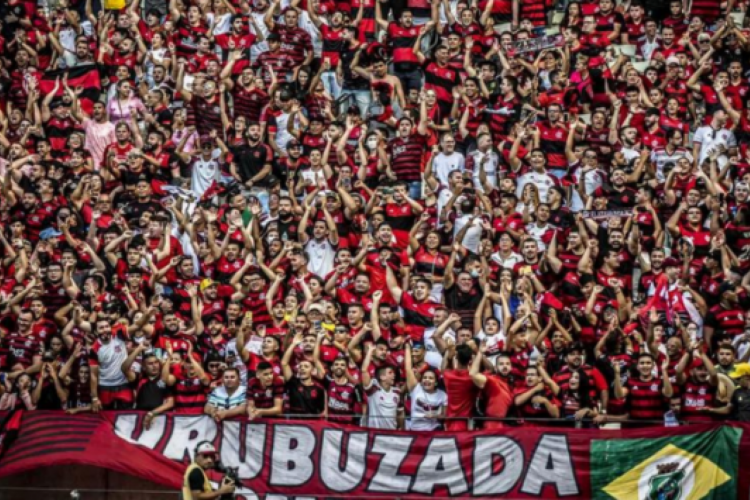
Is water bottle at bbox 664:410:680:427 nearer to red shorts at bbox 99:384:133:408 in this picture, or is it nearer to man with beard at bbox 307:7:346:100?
red shorts at bbox 99:384:133:408

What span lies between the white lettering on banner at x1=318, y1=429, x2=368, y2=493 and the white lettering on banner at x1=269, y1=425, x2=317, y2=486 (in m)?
0.14

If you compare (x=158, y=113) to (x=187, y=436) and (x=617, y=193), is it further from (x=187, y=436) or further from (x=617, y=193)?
(x=187, y=436)

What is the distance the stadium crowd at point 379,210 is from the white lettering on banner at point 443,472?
432 mm

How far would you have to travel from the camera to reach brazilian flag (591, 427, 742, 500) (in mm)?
19359

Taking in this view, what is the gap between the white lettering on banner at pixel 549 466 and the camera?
1959 cm

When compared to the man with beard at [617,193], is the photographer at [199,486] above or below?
below

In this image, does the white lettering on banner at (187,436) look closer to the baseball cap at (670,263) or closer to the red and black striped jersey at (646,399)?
the red and black striped jersey at (646,399)

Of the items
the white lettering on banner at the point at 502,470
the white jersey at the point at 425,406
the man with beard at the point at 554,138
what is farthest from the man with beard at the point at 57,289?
the man with beard at the point at 554,138

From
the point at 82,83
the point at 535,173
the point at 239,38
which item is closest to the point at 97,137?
the point at 82,83

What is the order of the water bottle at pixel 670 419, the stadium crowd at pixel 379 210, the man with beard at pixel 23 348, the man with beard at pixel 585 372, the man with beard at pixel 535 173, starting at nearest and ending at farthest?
the water bottle at pixel 670 419 → the man with beard at pixel 585 372 → the stadium crowd at pixel 379 210 → the man with beard at pixel 23 348 → the man with beard at pixel 535 173

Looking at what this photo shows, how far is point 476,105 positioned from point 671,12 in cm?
336

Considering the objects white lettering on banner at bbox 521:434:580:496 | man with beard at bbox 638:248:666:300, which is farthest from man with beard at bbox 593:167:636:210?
white lettering on banner at bbox 521:434:580:496

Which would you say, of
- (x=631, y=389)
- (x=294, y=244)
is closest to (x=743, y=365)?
(x=631, y=389)

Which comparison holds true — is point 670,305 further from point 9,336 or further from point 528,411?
point 9,336
